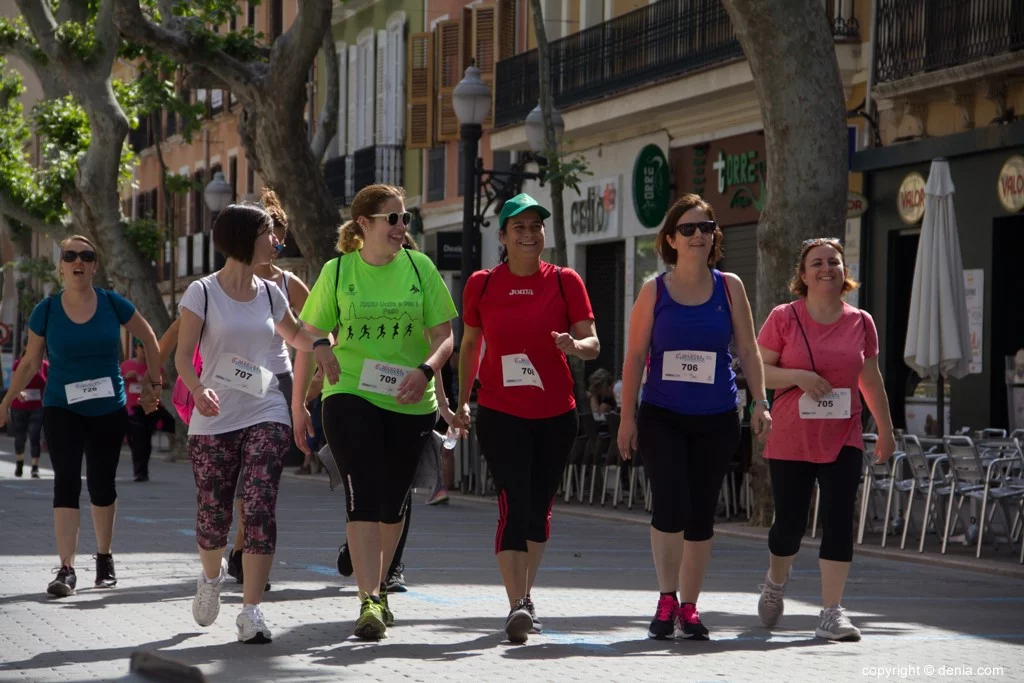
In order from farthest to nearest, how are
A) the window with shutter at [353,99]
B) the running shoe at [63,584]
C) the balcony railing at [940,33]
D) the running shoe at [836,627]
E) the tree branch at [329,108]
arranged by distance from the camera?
the window with shutter at [353,99] < the tree branch at [329,108] < the balcony railing at [940,33] < the running shoe at [63,584] < the running shoe at [836,627]

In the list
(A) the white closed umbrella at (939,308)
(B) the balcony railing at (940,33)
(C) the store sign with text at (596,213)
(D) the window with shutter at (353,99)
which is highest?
(D) the window with shutter at (353,99)

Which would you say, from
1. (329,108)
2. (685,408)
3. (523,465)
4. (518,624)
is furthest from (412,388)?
(329,108)

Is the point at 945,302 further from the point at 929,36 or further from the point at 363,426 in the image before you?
the point at 363,426

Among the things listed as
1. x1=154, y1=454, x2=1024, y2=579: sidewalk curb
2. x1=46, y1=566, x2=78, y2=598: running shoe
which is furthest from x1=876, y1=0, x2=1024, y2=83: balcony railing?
x1=46, y1=566, x2=78, y2=598: running shoe

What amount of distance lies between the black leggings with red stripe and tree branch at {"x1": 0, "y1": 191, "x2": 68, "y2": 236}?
2861cm

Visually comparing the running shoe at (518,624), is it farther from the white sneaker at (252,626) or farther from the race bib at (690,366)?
the race bib at (690,366)

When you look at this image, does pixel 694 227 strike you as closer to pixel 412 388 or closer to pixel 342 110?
pixel 412 388

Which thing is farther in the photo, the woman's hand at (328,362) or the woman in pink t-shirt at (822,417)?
the woman in pink t-shirt at (822,417)

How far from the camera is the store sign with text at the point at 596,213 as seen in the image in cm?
3072

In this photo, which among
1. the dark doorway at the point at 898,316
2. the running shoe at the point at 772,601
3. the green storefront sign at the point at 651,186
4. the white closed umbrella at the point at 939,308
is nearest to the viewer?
the running shoe at the point at 772,601

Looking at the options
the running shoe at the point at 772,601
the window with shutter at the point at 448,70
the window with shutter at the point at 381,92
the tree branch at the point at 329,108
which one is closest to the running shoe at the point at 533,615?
the running shoe at the point at 772,601

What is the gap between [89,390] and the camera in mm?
10789

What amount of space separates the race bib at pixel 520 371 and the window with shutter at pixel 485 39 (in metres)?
26.4

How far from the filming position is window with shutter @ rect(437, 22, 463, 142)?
36.5 metres
